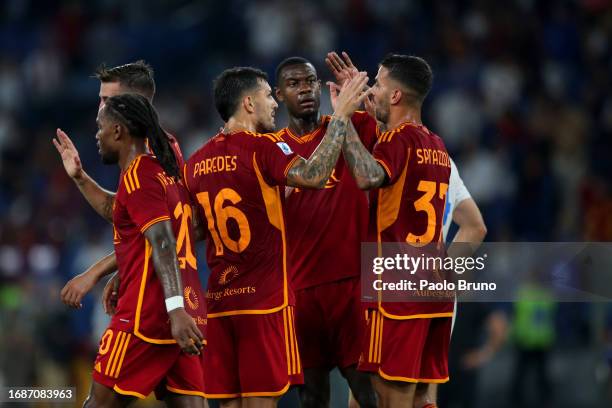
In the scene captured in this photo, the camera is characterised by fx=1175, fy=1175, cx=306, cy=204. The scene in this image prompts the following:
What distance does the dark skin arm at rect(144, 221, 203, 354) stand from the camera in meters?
6.00

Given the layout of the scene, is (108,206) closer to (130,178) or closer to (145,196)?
(130,178)

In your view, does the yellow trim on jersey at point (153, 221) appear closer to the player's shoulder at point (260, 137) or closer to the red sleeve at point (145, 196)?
the red sleeve at point (145, 196)

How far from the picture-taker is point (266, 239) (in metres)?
6.96

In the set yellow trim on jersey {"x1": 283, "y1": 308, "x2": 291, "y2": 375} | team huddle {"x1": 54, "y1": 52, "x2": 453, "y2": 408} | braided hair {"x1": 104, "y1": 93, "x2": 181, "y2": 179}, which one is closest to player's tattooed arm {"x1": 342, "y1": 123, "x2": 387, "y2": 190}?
team huddle {"x1": 54, "y1": 52, "x2": 453, "y2": 408}

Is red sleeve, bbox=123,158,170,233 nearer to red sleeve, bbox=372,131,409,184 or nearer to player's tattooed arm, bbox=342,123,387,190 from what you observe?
player's tattooed arm, bbox=342,123,387,190

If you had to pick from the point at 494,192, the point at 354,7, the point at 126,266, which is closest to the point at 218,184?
the point at 126,266

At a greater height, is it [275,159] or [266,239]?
[275,159]

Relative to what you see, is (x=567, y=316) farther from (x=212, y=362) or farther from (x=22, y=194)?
(x=22, y=194)

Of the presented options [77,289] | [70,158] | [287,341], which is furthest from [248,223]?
[70,158]

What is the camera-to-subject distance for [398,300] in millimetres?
7008

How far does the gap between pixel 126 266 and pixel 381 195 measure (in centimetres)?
164

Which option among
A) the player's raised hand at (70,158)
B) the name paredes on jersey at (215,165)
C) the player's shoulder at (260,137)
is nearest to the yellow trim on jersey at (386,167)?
the player's shoulder at (260,137)

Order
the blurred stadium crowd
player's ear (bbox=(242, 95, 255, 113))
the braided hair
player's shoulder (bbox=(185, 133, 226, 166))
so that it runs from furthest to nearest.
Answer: the blurred stadium crowd → player's ear (bbox=(242, 95, 255, 113)) → player's shoulder (bbox=(185, 133, 226, 166)) → the braided hair

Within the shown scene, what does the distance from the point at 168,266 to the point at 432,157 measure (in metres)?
1.84
